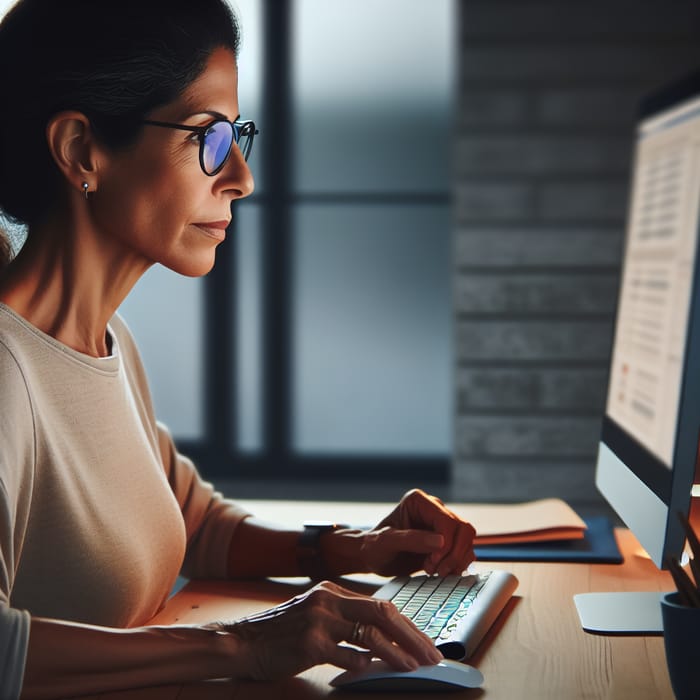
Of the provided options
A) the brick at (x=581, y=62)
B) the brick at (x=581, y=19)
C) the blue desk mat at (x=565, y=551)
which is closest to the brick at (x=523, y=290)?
the brick at (x=581, y=62)

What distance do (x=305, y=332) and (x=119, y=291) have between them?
7.73 ft

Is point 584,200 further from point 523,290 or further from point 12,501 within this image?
point 12,501

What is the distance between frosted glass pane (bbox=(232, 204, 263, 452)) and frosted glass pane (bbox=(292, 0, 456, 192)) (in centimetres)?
23

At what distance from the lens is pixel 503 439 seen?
2953 mm

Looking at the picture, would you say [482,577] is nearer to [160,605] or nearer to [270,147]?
[160,605]

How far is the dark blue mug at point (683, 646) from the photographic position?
0.68 metres

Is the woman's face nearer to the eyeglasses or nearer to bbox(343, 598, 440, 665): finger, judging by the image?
the eyeglasses

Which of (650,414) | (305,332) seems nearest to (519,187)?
(305,332)

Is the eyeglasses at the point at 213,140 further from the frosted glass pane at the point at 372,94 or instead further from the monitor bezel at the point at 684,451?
the frosted glass pane at the point at 372,94

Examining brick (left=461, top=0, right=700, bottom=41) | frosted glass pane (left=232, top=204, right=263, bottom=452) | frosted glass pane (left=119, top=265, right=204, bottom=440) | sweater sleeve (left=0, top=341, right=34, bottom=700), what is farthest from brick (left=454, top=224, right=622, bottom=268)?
sweater sleeve (left=0, top=341, right=34, bottom=700)

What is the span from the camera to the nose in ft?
3.22

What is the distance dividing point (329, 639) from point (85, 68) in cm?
53

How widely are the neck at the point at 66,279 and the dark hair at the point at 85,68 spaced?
4 cm

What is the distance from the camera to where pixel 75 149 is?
0.93 meters
